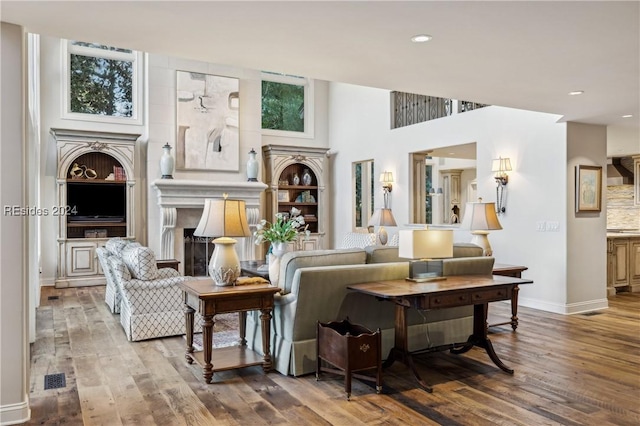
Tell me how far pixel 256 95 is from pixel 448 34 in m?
6.87

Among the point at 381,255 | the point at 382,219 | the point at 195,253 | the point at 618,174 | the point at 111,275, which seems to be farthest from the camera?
the point at 195,253

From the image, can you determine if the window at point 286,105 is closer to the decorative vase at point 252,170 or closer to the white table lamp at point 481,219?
the decorative vase at point 252,170

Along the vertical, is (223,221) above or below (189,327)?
above

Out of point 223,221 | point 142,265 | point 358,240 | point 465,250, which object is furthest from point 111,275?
point 358,240

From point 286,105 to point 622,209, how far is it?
22.7 feet

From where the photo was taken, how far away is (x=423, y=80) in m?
4.30

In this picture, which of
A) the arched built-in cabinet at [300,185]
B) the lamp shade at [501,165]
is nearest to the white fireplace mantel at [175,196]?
the arched built-in cabinet at [300,185]

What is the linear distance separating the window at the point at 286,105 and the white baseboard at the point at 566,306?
589 centimetres

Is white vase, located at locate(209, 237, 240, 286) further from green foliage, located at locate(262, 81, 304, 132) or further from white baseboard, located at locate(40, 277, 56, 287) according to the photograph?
green foliage, located at locate(262, 81, 304, 132)

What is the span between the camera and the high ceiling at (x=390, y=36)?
271cm

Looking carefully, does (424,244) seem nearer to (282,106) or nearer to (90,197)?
(90,197)

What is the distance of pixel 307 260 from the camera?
3.78 meters

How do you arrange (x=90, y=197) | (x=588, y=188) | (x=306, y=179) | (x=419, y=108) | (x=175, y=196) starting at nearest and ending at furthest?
(x=588, y=188)
(x=419, y=108)
(x=175, y=196)
(x=90, y=197)
(x=306, y=179)

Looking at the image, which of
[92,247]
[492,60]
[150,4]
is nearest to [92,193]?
[92,247]
